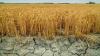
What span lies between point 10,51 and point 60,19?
1.07m

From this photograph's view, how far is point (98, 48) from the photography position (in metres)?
3.26

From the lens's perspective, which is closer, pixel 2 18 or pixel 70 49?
pixel 70 49

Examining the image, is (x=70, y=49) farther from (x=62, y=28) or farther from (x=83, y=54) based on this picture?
(x=62, y=28)

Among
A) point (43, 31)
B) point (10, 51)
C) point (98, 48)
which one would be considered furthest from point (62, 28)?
point (10, 51)

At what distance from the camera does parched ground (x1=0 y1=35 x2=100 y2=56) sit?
3193mm

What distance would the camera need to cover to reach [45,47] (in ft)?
10.6

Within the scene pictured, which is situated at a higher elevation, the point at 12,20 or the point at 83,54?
the point at 12,20

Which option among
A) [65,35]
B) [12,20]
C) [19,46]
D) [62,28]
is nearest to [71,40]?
[65,35]

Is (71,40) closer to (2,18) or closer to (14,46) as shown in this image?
(14,46)

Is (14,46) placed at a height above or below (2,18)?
below

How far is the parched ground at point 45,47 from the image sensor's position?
319cm

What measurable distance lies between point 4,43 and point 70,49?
1091mm

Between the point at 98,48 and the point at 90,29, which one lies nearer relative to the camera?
the point at 98,48

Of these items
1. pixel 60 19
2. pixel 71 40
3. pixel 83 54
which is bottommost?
pixel 83 54
